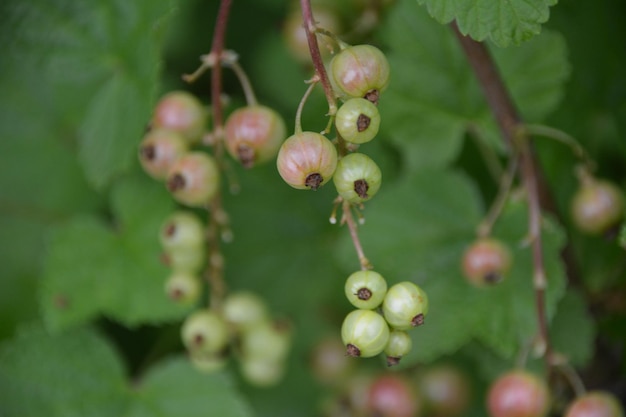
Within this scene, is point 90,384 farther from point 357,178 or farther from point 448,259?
point 357,178

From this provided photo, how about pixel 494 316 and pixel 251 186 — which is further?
pixel 251 186

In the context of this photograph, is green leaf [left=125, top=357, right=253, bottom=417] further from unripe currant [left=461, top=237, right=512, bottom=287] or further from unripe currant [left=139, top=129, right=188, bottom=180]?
unripe currant [left=461, top=237, right=512, bottom=287]

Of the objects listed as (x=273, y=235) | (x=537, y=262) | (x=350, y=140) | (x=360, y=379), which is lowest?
(x=360, y=379)

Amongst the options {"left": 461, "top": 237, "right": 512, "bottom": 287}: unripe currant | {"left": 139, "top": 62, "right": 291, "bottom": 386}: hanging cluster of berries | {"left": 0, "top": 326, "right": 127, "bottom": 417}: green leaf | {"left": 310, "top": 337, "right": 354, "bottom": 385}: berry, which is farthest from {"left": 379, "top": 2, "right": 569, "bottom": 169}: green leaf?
{"left": 0, "top": 326, "right": 127, "bottom": 417}: green leaf

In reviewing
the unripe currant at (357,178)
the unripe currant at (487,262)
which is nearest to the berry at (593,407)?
the unripe currant at (487,262)

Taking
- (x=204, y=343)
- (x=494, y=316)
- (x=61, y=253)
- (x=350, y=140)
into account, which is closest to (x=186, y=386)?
(x=204, y=343)

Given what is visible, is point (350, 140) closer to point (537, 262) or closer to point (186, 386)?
point (537, 262)
